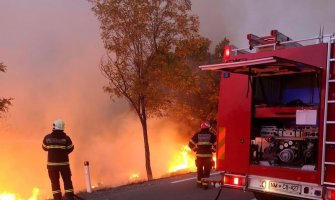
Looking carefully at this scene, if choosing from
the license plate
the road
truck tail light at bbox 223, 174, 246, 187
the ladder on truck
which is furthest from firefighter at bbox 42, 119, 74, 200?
the ladder on truck

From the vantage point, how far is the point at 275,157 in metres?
5.80

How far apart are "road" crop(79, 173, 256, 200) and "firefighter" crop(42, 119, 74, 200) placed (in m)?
1.21

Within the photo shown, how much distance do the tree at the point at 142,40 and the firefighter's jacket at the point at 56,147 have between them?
5.53 metres

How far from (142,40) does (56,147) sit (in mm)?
6343

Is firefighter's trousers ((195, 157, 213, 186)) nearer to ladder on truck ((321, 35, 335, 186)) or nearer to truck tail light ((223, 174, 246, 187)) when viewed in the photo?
truck tail light ((223, 174, 246, 187))

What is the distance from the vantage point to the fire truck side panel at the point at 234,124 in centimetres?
582

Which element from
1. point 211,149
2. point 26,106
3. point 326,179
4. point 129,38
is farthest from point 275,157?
point 26,106

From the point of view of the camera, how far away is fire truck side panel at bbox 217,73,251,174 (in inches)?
229

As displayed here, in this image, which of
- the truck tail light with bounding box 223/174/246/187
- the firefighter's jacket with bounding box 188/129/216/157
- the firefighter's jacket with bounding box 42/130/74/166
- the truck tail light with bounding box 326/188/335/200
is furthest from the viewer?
the firefighter's jacket with bounding box 188/129/216/157

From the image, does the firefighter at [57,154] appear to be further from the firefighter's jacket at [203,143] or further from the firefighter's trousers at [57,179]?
the firefighter's jacket at [203,143]

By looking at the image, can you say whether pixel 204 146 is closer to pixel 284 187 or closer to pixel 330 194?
pixel 284 187

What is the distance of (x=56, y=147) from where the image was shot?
7176 mm

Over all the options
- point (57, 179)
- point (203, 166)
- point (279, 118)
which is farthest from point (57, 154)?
point (279, 118)

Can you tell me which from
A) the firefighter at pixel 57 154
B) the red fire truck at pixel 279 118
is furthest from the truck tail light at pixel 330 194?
the firefighter at pixel 57 154
